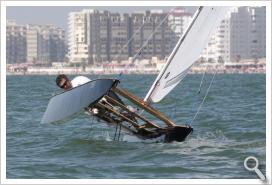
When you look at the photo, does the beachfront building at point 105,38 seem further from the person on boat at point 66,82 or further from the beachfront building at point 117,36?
the person on boat at point 66,82

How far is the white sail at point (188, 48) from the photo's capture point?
15234mm

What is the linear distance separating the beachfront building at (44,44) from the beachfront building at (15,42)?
74.3 inches

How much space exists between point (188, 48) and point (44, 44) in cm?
14696

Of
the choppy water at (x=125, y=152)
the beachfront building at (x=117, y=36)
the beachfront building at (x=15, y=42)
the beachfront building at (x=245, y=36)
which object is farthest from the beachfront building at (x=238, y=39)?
the choppy water at (x=125, y=152)

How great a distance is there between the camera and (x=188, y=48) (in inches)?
612

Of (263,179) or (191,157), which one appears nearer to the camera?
(263,179)

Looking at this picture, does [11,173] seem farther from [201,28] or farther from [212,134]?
[212,134]

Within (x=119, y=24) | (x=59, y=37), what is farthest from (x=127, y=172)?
(x=59, y=37)

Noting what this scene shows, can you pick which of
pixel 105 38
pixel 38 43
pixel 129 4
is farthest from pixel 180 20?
pixel 129 4

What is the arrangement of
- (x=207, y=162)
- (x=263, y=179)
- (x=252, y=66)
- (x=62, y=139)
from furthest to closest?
(x=252, y=66), (x=62, y=139), (x=207, y=162), (x=263, y=179)

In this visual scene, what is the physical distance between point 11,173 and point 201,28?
4.54m

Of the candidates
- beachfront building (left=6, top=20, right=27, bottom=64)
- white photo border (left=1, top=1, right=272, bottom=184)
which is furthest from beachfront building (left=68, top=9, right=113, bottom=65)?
white photo border (left=1, top=1, right=272, bottom=184)

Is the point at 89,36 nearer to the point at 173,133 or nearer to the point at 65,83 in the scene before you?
the point at 173,133

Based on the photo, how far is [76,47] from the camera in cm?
15312
